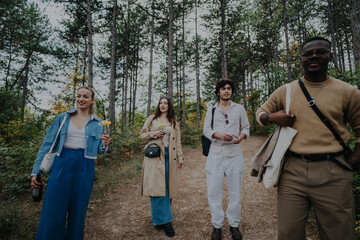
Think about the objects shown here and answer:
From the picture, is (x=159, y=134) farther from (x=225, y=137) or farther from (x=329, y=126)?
Result: (x=329, y=126)

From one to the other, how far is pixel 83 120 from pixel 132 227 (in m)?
2.44

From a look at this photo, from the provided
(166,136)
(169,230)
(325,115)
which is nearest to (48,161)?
(166,136)

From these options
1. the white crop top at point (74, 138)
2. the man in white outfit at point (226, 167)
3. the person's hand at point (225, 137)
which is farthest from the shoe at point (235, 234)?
the white crop top at point (74, 138)

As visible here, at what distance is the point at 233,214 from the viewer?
286cm

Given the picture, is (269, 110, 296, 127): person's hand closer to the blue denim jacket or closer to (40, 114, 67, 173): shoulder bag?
the blue denim jacket

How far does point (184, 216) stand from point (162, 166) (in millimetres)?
1473

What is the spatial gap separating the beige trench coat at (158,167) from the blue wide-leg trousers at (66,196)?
3.33 ft

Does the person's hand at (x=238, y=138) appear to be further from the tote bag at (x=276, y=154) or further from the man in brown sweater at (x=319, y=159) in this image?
the man in brown sweater at (x=319, y=159)

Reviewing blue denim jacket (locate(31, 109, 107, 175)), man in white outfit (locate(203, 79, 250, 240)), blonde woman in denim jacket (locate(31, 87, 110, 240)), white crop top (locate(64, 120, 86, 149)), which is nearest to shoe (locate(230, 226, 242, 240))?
man in white outfit (locate(203, 79, 250, 240))

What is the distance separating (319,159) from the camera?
1.56 m

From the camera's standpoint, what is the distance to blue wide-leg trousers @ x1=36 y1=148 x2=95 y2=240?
208 centimetres

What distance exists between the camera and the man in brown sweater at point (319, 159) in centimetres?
148

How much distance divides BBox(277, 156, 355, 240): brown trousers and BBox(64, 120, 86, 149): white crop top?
2.51m

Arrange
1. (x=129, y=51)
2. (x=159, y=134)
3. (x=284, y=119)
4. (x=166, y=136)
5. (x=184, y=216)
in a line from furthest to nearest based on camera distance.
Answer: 1. (x=129, y=51)
2. (x=184, y=216)
3. (x=166, y=136)
4. (x=159, y=134)
5. (x=284, y=119)
